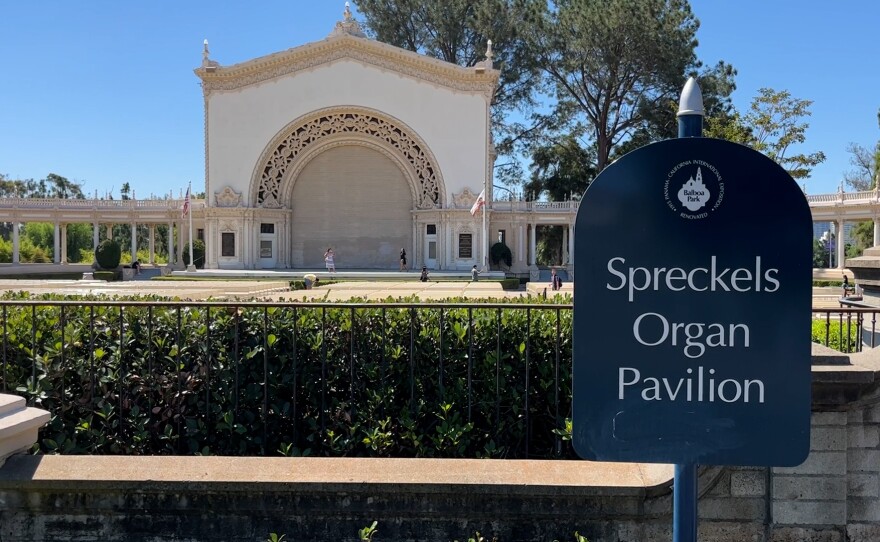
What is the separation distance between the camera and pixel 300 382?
5043 millimetres

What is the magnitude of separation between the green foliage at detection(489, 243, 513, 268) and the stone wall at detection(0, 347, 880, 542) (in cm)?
3671

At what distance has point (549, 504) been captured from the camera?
Answer: 3775 millimetres

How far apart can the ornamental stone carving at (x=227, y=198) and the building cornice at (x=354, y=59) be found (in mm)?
5917

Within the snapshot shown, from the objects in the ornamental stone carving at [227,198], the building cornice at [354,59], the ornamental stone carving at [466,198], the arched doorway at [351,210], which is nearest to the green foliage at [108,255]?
the ornamental stone carving at [227,198]

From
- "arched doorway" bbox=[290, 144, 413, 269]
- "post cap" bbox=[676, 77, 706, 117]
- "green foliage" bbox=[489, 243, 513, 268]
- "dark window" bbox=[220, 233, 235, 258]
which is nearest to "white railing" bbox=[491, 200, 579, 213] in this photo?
"green foliage" bbox=[489, 243, 513, 268]

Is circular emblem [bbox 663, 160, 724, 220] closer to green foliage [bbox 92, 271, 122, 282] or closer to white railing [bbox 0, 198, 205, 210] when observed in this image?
green foliage [bbox 92, 271, 122, 282]

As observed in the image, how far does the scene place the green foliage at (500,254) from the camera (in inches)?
1597

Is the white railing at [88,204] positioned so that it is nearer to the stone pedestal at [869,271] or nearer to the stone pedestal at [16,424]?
the stone pedestal at [869,271]

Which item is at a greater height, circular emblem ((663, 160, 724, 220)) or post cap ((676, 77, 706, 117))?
post cap ((676, 77, 706, 117))

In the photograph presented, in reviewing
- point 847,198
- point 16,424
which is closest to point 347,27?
point 847,198

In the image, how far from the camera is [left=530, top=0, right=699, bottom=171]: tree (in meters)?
41.9

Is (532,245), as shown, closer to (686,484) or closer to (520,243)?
(520,243)

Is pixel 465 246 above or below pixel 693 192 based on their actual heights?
above

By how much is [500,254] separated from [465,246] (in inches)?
94.7
